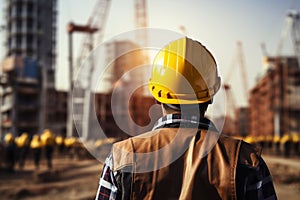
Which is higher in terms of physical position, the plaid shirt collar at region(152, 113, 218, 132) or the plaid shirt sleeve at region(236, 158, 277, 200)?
the plaid shirt collar at region(152, 113, 218, 132)

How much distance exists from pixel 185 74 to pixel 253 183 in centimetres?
57

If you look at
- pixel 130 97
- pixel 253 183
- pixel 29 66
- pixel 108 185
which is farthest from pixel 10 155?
pixel 29 66

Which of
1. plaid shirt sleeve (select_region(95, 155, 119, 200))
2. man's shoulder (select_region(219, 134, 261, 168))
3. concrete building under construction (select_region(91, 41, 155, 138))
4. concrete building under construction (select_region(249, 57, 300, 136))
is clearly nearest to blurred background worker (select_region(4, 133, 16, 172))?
concrete building under construction (select_region(91, 41, 155, 138))

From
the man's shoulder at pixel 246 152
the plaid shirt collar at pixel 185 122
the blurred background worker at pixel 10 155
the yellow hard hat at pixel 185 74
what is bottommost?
the blurred background worker at pixel 10 155

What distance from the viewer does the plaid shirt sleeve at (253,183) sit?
62.7 inches

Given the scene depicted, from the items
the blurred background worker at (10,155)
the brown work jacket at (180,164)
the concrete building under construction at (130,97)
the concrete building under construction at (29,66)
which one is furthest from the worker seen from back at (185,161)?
the concrete building under construction at (29,66)

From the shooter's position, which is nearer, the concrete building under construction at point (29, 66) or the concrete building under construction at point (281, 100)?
the concrete building under construction at point (29, 66)

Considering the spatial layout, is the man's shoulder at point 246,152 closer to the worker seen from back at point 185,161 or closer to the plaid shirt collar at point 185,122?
the worker seen from back at point 185,161

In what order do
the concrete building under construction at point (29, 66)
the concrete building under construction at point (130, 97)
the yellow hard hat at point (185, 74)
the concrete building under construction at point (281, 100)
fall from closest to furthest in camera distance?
the yellow hard hat at point (185, 74) < the concrete building under construction at point (130, 97) < the concrete building under construction at point (29, 66) < the concrete building under construction at point (281, 100)

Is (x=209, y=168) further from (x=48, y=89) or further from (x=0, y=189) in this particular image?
(x=48, y=89)

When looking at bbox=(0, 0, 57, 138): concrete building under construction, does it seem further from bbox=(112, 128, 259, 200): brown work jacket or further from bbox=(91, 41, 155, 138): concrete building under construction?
bbox=(112, 128, 259, 200): brown work jacket

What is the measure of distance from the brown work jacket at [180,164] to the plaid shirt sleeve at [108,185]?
0.03 m

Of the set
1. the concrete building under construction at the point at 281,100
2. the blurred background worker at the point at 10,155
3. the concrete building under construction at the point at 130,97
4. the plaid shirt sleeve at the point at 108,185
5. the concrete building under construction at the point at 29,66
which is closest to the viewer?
the plaid shirt sleeve at the point at 108,185

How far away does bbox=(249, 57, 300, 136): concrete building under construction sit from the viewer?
62219 millimetres
